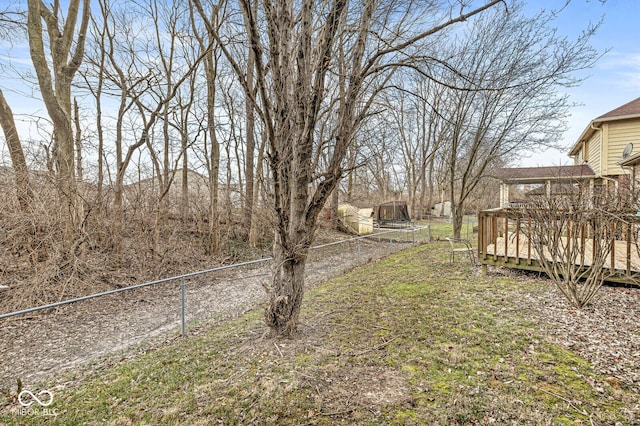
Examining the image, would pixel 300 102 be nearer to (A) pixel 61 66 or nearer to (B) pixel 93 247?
(B) pixel 93 247

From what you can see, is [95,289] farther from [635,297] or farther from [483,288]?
[635,297]

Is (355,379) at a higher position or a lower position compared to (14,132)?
lower

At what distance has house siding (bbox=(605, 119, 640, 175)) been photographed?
A: 11977mm

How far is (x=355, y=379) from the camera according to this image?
3031mm

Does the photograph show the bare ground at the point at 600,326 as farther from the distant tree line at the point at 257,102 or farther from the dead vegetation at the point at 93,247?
the dead vegetation at the point at 93,247

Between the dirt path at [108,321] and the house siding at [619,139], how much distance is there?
12690 mm

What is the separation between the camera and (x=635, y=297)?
502 centimetres

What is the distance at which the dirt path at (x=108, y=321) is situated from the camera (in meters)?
3.91

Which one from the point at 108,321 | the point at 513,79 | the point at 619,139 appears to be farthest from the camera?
the point at 619,139

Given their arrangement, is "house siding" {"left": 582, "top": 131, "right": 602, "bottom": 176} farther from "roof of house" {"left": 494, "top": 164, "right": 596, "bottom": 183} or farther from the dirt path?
the dirt path

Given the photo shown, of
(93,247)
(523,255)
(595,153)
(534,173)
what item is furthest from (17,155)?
(534,173)
